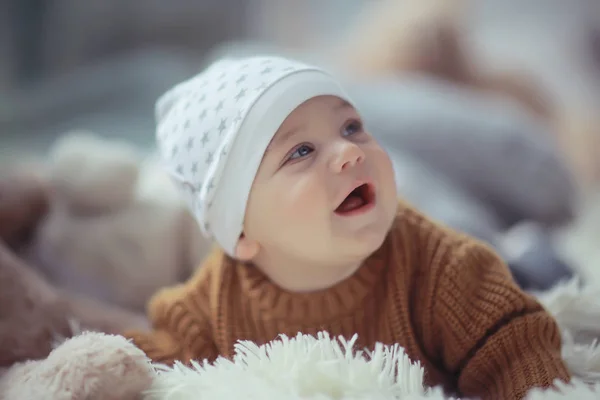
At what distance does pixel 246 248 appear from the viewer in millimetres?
772

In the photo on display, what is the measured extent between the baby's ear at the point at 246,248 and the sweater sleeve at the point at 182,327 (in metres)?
0.09

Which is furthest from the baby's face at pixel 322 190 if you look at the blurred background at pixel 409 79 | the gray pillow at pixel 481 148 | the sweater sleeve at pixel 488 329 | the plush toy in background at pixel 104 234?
the gray pillow at pixel 481 148

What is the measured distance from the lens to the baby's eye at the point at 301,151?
731 mm

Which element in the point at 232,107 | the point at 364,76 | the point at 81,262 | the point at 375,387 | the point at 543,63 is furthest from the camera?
the point at 543,63

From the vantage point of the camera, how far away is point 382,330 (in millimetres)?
768

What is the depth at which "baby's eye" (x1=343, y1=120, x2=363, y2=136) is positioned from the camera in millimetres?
762

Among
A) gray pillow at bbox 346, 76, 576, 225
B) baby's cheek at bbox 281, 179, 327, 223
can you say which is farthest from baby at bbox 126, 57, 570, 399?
gray pillow at bbox 346, 76, 576, 225

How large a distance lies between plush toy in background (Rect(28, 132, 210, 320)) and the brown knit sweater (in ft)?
0.77

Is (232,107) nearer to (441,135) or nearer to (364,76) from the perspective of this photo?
(441,135)

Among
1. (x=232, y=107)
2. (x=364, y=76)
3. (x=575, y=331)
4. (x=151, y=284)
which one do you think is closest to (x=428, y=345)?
(x=575, y=331)

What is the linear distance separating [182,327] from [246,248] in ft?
0.46

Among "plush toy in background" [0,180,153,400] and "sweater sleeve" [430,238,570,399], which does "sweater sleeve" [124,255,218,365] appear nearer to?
"plush toy in background" [0,180,153,400]

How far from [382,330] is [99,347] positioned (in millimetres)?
329

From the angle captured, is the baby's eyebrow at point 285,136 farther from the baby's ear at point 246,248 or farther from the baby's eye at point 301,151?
the baby's ear at point 246,248
